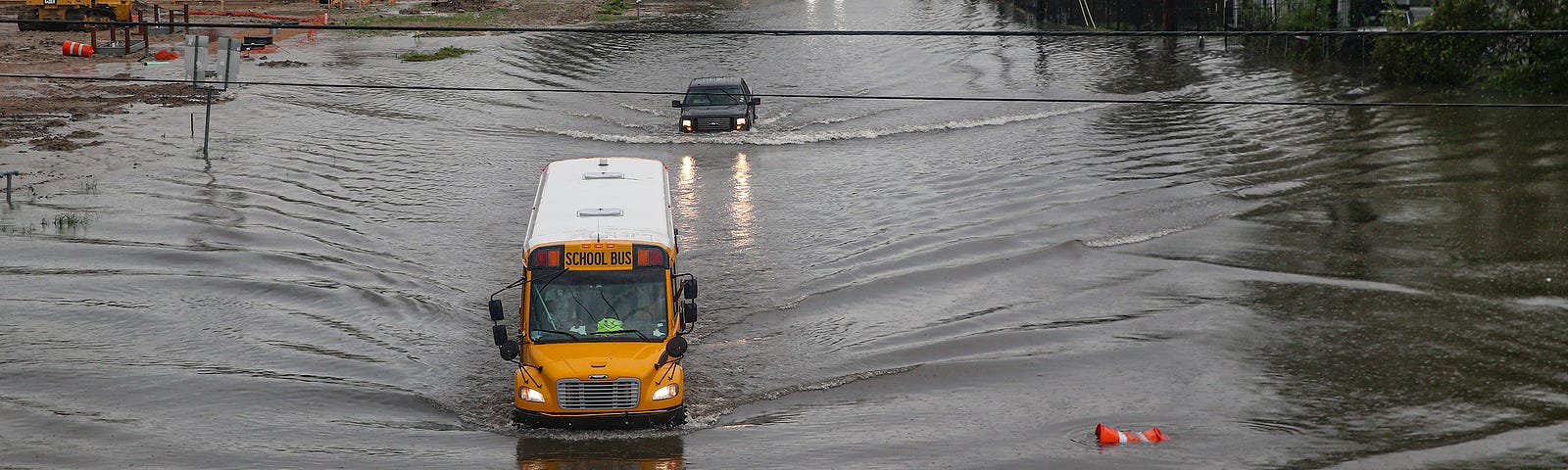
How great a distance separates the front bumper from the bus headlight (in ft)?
0.53

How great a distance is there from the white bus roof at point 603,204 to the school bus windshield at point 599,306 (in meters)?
0.45

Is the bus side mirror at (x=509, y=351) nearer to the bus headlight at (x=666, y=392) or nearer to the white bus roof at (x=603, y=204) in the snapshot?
the white bus roof at (x=603, y=204)

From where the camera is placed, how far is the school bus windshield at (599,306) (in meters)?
16.2

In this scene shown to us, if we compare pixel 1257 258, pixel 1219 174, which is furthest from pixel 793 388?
pixel 1219 174

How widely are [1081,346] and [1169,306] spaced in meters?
2.49

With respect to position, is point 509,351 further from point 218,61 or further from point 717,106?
point 717,106

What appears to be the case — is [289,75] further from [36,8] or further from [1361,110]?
[1361,110]

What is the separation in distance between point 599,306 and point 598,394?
1.20m

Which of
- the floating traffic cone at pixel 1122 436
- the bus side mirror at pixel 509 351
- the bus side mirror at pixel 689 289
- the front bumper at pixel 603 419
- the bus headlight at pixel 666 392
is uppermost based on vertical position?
the bus side mirror at pixel 689 289

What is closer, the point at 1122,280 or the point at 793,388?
the point at 793,388

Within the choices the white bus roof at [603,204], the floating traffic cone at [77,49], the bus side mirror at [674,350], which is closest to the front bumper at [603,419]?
the bus side mirror at [674,350]

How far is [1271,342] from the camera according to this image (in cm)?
1952

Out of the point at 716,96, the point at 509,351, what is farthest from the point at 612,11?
the point at 509,351

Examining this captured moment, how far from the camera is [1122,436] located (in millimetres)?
15750
